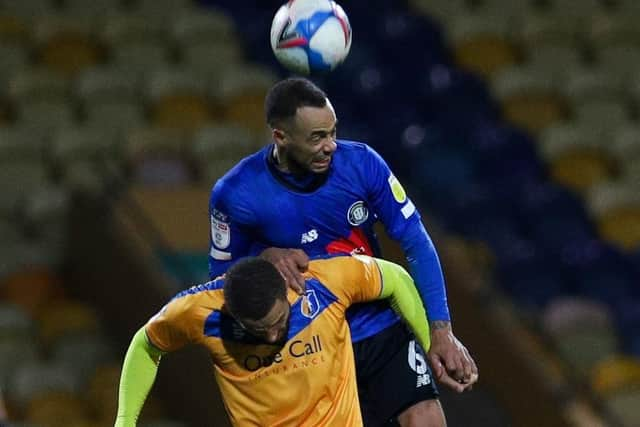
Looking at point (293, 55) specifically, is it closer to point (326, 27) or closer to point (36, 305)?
point (326, 27)

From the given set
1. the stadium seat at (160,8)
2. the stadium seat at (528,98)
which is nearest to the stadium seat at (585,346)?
the stadium seat at (528,98)

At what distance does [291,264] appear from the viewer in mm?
4113

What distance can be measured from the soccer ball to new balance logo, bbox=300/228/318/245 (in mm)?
501

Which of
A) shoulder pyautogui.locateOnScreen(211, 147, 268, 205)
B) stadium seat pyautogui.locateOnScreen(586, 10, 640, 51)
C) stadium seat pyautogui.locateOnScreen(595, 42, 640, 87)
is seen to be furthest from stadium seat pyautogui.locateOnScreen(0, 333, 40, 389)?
stadium seat pyautogui.locateOnScreen(586, 10, 640, 51)

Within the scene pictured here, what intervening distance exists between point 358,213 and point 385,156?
13.3 ft

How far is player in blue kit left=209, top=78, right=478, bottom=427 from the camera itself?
4223 millimetres

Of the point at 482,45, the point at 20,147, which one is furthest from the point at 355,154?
the point at 482,45

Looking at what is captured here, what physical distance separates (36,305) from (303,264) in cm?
373

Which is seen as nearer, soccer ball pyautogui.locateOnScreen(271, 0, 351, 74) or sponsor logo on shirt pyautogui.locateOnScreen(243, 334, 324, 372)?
sponsor logo on shirt pyautogui.locateOnScreen(243, 334, 324, 372)

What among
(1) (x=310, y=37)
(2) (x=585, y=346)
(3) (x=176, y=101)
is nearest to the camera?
(1) (x=310, y=37)

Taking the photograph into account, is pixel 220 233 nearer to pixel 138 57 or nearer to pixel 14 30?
pixel 138 57

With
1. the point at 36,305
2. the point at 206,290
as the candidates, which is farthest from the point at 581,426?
the point at 206,290

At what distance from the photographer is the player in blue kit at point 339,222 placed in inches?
166

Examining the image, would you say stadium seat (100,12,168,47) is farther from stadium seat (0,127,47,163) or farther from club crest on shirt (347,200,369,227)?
club crest on shirt (347,200,369,227)
